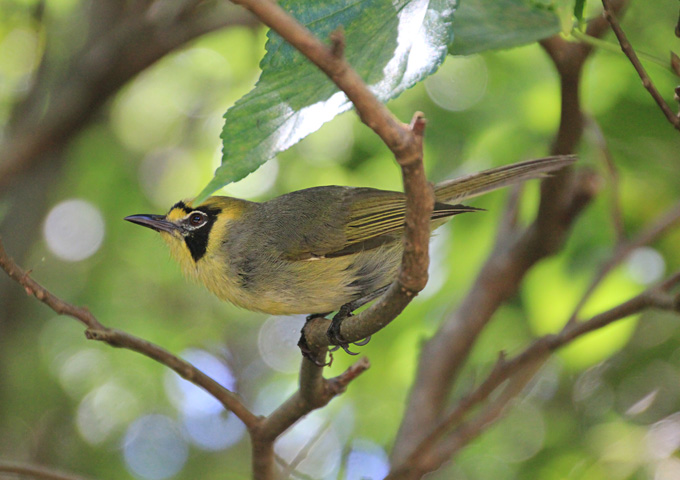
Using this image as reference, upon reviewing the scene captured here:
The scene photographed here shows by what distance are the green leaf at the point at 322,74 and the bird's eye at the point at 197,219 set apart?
2328mm

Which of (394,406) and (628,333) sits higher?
(628,333)

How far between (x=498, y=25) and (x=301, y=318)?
14.4ft

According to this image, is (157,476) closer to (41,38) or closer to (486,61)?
(41,38)

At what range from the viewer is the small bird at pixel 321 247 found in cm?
349

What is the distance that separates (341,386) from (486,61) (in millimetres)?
2903

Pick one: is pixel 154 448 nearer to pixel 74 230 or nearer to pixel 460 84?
pixel 74 230

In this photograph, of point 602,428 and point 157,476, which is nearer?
point 602,428

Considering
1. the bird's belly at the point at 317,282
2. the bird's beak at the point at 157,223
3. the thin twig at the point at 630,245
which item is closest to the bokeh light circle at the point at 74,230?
the bird's beak at the point at 157,223

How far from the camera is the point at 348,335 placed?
8.07 feet

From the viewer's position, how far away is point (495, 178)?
3490 millimetres

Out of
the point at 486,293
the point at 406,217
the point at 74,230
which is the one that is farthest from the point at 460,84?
the point at 74,230

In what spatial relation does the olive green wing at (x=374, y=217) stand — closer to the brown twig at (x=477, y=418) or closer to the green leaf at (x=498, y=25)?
the brown twig at (x=477, y=418)

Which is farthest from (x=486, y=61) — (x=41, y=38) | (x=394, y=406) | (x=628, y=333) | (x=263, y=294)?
(x=41, y=38)

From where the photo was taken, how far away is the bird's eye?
4.17 metres
